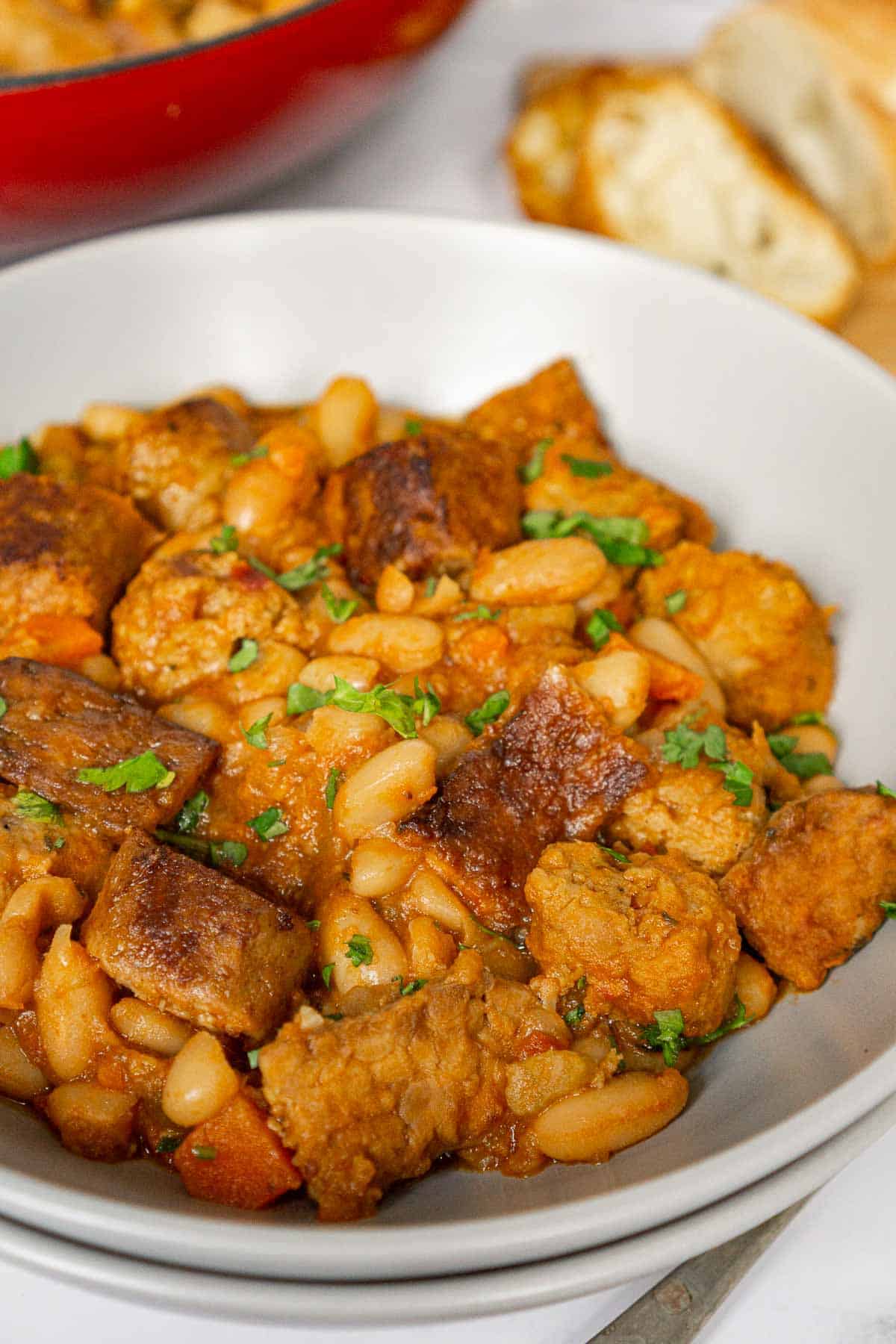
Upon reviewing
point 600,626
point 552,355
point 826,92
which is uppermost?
point 826,92

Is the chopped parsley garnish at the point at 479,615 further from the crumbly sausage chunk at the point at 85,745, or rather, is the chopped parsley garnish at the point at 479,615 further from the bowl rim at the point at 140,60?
the bowl rim at the point at 140,60

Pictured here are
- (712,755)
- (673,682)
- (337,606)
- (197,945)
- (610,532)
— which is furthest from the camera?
(610,532)

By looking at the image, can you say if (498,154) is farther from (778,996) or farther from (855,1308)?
(855,1308)

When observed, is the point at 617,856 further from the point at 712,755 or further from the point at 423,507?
the point at 423,507

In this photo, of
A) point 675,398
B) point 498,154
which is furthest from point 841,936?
point 498,154

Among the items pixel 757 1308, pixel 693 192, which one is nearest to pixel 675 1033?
pixel 757 1308

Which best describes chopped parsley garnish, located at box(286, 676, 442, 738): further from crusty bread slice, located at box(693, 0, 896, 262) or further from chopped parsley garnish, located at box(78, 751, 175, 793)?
crusty bread slice, located at box(693, 0, 896, 262)
